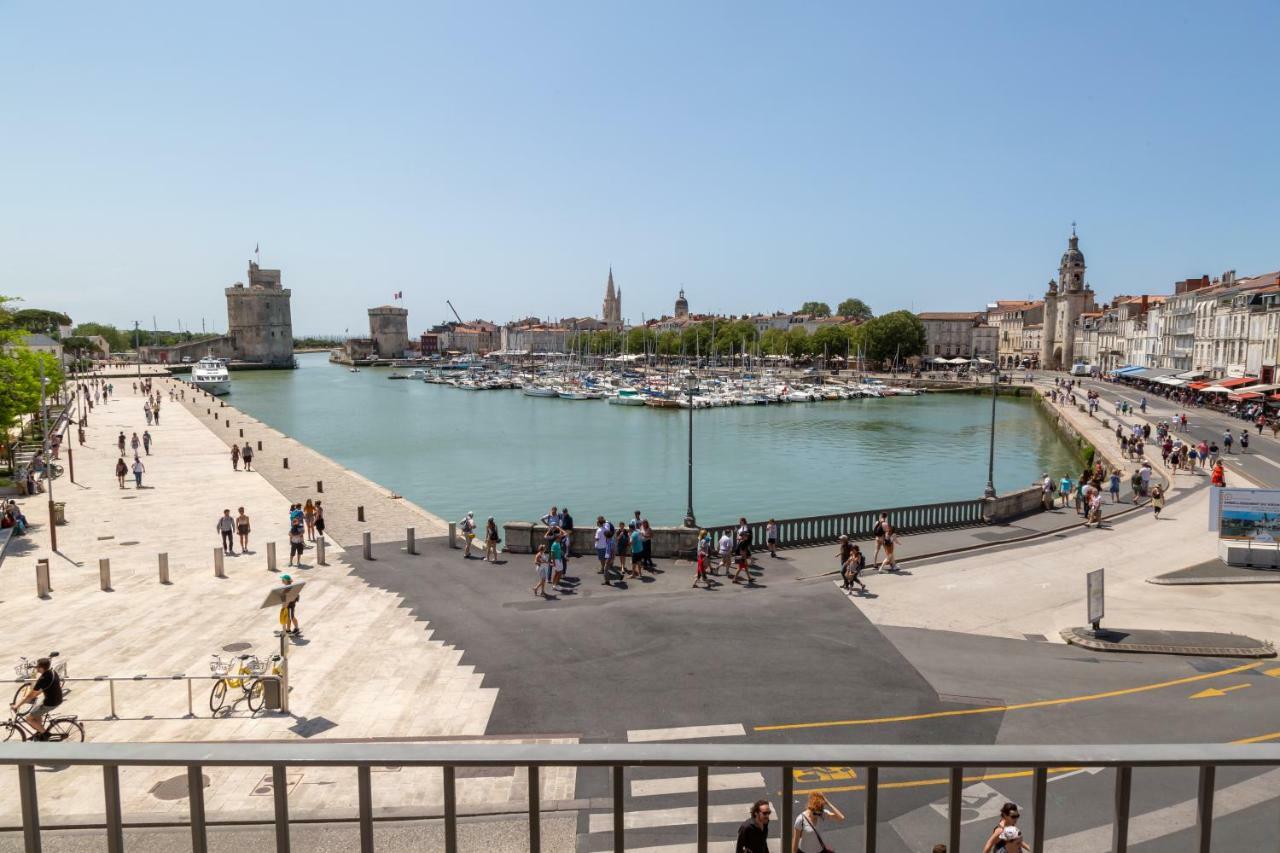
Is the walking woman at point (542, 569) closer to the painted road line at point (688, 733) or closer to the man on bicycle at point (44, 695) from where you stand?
the painted road line at point (688, 733)

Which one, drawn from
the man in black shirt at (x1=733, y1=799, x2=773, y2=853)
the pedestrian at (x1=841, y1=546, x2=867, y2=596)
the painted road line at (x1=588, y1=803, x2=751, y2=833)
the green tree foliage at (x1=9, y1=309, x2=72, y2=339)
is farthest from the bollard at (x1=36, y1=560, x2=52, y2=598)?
the green tree foliage at (x1=9, y1=309, x2=72, y2=339)

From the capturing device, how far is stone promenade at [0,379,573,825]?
24.0 ft

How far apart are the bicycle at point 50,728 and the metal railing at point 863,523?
573 inches

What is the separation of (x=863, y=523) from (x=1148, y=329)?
10456 cm

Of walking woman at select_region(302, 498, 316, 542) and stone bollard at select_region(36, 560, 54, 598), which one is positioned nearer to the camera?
stone bollard at select_region(36, 560, 54, 598)

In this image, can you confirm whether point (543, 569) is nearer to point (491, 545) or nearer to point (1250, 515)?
point (491, 545)

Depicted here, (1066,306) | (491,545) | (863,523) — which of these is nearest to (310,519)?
(491,545)

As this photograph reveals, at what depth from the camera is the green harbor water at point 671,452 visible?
Result: 4444cm

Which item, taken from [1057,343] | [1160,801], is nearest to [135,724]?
[1160,801]

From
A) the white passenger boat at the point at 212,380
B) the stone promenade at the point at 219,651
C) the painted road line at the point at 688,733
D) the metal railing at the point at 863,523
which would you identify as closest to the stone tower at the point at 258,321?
the white passenger boat at the point at 212,380

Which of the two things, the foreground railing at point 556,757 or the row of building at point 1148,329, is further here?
the row of building at point 1148,329

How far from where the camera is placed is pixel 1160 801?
18.2 ft

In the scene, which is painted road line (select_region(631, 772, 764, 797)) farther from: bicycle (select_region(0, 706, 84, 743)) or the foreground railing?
bicycle (select_region(0, 706, 84, 743))

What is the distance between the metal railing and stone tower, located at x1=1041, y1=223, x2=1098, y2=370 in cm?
14194
